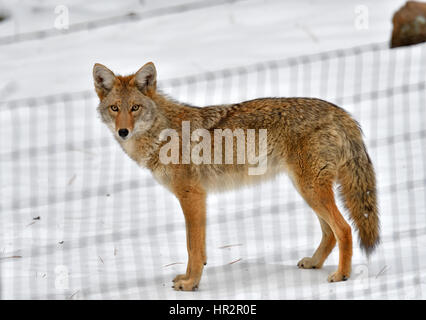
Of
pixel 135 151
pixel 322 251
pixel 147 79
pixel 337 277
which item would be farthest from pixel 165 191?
pixel 337 277

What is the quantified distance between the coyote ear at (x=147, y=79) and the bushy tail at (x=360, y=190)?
1798 mm

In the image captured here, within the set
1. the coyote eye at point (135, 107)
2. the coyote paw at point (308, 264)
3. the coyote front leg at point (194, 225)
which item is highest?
the coyote eye at point (135, 107)

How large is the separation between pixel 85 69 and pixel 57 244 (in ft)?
23.4

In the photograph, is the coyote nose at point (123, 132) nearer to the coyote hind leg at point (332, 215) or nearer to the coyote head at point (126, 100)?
the coyote head at point (126, 100)

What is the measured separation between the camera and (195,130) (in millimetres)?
6457

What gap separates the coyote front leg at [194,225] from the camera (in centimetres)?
608

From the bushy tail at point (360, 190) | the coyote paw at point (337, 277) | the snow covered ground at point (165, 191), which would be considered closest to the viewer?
the coyote paw at point (337, 277)

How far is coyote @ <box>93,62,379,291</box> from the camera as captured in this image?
5.96 meters

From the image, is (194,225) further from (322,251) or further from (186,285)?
(322,251)

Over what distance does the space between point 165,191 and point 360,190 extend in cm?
351

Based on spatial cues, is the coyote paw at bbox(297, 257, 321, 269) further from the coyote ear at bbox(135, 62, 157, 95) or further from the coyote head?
the coyote ear at bbox(135, 62, 157, 95)

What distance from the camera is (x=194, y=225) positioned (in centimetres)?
612

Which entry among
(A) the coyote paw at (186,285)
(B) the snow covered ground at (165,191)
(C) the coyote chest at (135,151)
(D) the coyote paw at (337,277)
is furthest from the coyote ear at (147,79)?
(D) the coyote paw at (337,277)

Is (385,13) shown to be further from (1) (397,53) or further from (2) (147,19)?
(2) (147,19)
